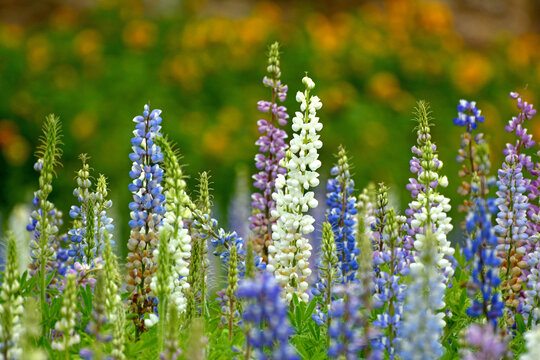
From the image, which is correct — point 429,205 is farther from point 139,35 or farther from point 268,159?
point 139,35

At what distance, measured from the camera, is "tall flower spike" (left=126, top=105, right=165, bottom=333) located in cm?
282

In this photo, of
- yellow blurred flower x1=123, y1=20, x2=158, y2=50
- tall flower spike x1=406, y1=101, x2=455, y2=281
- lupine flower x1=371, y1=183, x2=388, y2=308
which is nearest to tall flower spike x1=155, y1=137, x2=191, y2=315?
lupine flower x1=371, y1=183, x2=388, y2=308

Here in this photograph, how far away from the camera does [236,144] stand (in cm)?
950

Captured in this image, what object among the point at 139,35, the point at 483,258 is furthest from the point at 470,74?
the point at 483,258

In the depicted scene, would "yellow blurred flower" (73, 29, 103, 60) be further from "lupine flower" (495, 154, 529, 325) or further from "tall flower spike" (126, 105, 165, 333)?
"lupine flower" (495, 154, 529, 325)

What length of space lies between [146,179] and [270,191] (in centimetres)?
62

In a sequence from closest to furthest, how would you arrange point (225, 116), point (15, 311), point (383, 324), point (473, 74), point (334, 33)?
point (15, 311) < point (383, 324) < point (225, 116) < point (473, 74) < point (334, 33)

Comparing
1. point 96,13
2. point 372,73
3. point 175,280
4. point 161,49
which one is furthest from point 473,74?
point 175,280

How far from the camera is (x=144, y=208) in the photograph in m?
2.85

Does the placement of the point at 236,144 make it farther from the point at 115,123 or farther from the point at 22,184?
the point at 22,184

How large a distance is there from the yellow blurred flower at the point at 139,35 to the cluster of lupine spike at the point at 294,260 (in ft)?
26.5

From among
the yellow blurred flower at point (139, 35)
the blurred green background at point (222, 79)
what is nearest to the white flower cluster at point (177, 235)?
the blurred green background at point (222, 79)

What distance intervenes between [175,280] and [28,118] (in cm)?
774

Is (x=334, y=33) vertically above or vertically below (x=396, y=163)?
above
